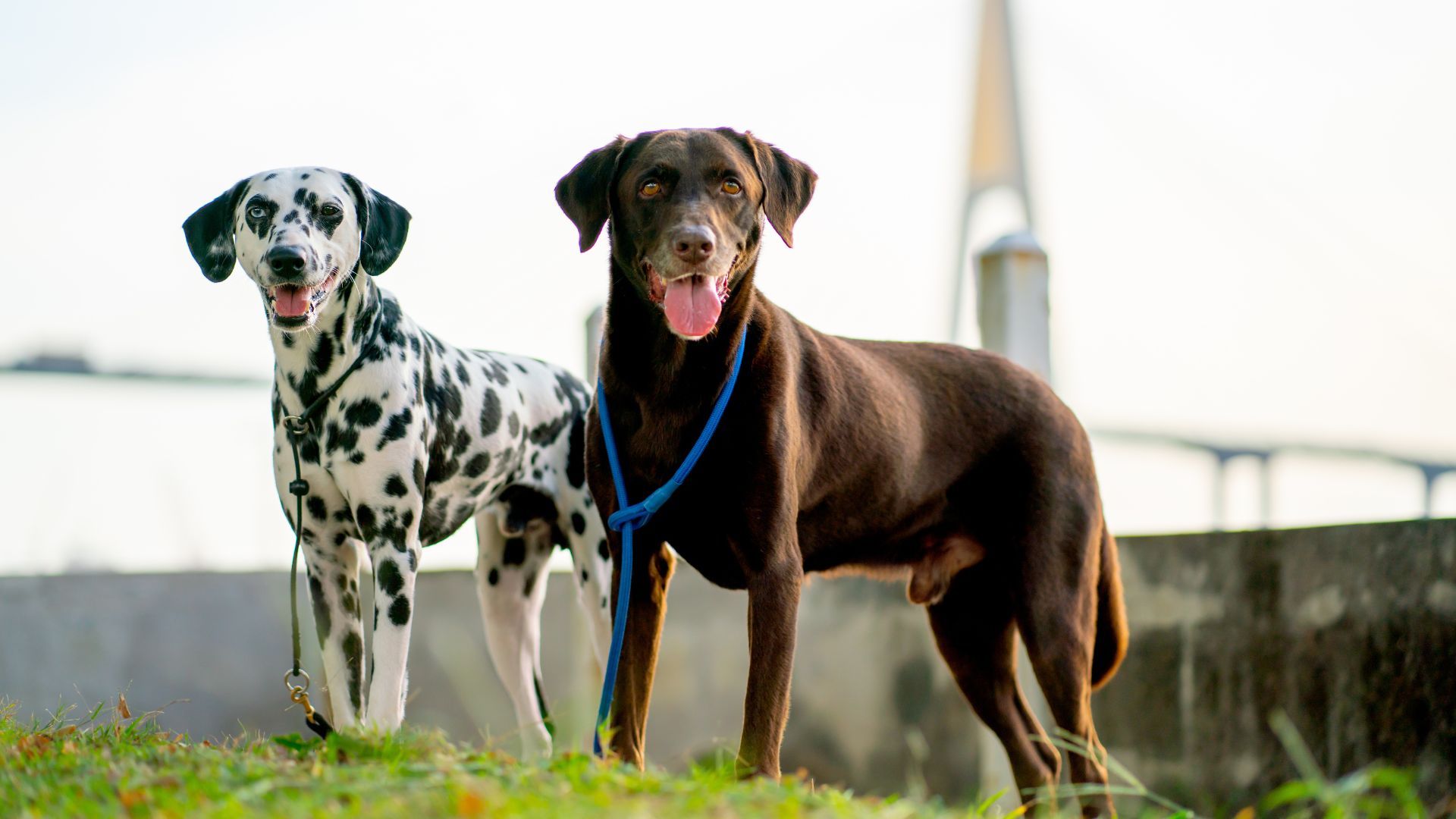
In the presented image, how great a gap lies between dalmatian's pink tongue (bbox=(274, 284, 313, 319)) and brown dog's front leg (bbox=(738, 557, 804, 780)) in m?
1.48

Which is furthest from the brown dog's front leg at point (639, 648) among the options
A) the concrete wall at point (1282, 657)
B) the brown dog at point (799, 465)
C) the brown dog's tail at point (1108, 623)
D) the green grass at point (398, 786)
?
the concrete wall at point (1282, 657)

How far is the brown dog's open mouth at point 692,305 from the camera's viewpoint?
3.52 m

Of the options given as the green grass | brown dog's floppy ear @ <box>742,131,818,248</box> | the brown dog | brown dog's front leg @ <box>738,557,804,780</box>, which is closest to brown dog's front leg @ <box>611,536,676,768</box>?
the brown dog

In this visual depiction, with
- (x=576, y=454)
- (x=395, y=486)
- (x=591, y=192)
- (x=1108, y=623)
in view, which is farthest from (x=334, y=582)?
(x=1108, y=623)

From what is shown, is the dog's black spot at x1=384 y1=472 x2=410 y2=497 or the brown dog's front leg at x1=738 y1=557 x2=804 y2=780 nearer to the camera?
the brown dog's front leg at x1=738 y1=557 x2=804 y2=780

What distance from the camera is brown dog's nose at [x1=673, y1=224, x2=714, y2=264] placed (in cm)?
344

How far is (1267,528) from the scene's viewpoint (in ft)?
→ 17.7

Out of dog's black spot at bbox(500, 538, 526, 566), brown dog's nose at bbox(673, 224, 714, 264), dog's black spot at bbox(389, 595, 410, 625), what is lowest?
dog's black spot at bbox(500, 538, 526, 566)

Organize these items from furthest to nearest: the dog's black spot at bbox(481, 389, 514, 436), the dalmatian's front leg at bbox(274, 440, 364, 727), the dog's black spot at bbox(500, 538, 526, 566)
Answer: the dog's black spot at bbox(500, 538, 526, 566)
the dog's black spot at bbox(481, 389, 514, 436)
the dalmatian's front leg at bbox(274, 440, 364, 727)

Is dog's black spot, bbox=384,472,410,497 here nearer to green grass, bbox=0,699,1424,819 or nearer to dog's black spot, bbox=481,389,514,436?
dog's black spot, bbox=481,389,514,436

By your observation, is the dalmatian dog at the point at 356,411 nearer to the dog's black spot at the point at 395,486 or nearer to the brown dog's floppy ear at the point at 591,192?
the dog's black spot at the point at 395,486

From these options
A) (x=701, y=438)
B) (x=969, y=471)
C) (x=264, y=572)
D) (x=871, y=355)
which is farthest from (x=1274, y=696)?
(x=264, y=572)

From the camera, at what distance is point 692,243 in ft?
11.3

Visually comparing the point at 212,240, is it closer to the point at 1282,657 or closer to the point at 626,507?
the point at 626,507
